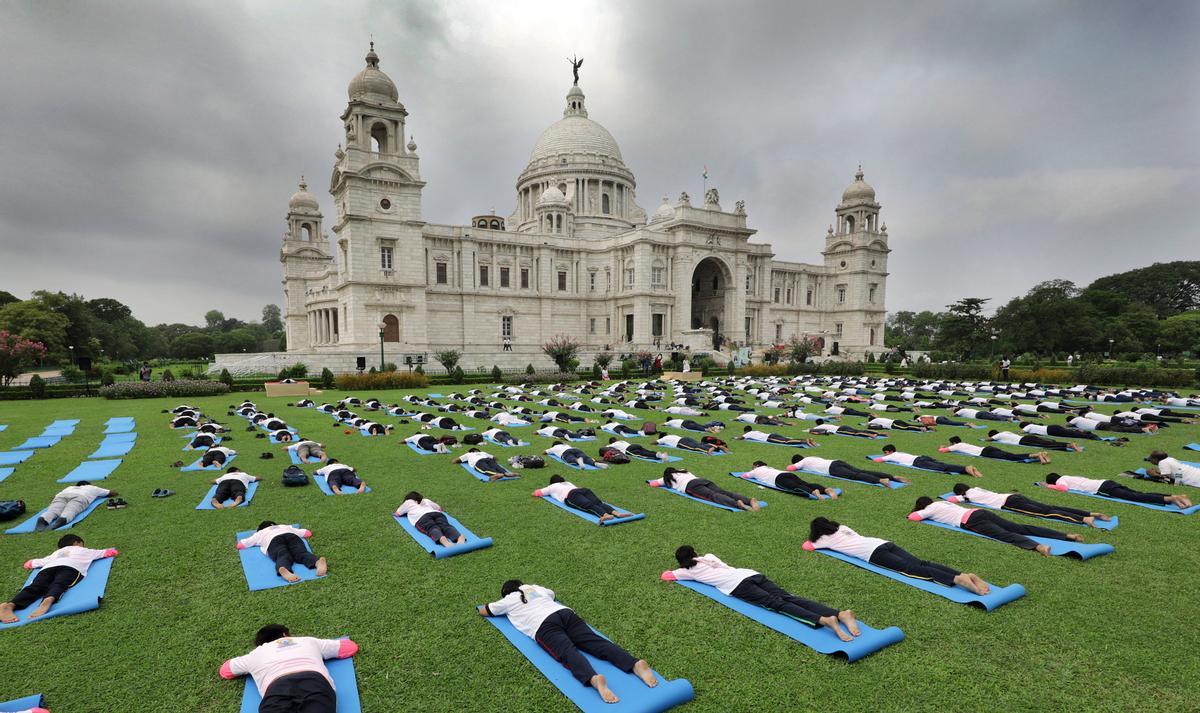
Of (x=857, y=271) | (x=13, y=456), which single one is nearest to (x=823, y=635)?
(x=13, y=456)

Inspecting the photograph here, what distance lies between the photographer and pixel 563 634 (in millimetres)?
4625

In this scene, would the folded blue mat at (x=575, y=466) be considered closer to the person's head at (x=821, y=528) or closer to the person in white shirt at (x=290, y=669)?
the person's head at (x=821, y=528)

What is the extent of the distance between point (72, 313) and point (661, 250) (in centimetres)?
6050

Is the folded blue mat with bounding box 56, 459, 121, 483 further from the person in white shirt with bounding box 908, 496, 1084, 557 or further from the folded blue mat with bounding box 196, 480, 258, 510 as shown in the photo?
the person in white shirt with bounding box 908, 496, 1084, 557

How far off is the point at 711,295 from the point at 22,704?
55187 mm

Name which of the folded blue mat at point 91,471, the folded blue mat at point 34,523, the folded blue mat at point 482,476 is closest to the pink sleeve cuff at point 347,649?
the folded blue mat at point 482,476

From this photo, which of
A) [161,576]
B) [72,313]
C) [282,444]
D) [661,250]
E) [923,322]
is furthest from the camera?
[923,322]

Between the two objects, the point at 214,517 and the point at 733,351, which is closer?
the point at 214,517

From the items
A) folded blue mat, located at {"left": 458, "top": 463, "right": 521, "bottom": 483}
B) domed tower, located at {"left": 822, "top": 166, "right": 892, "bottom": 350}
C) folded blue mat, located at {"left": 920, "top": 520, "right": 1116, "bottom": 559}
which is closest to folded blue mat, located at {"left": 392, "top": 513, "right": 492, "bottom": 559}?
folded blue mat, located at {"left": 458, "top": 463, "right": 521, "bottom": 483}

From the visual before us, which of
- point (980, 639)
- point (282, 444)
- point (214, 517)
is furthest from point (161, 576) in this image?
point (980, 639)

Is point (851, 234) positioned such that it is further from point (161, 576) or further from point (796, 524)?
point (161, 576)

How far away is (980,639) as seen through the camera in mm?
4824

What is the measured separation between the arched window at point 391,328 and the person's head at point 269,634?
1528 inches

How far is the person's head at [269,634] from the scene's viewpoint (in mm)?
4457
